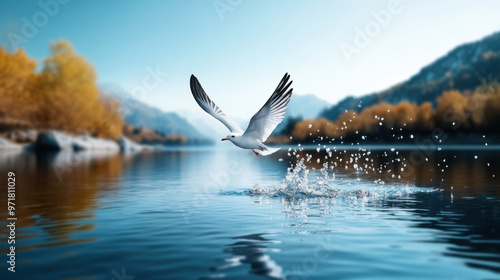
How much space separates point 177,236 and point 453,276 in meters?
6.05

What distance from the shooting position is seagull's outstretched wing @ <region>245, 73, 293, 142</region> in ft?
39.9

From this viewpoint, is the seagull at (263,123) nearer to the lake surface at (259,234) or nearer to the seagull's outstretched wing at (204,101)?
the seagull's outstretched wing at (204,101)

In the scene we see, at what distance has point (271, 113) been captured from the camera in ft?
41.9

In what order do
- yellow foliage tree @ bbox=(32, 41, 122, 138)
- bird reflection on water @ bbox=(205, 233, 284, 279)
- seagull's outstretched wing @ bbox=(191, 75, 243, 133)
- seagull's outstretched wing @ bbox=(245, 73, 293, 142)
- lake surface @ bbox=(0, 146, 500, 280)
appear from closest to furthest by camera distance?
bird reflection on water @ bbox=(205, 233, 284, 279)
lake surface @ bbox=(0, 146, 500, 280)
seagull's outstretched wing @ bbox=(245, 73, 293, 142)
seagull's outstretched wing @ bbox=(191, 75, 243, 133)
yellow foliage tree @ bbox=(32, 41, 122, 138)

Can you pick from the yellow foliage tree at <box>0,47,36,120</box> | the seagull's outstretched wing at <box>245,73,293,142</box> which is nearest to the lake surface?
the seagull's outstretched wing at <box>245,73,293,142</box>

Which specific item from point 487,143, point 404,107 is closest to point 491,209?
point 487,143

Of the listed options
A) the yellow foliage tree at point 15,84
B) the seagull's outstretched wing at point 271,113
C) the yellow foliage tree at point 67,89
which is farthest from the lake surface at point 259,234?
the yellow foliage tree at point 15,84

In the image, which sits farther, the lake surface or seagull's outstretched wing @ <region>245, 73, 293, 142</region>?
seagull's outstretched wing @ <region>245, 73, 293, 142</region>

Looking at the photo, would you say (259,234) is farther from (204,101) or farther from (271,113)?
(204,101)

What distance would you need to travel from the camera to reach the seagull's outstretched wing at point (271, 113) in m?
12.2

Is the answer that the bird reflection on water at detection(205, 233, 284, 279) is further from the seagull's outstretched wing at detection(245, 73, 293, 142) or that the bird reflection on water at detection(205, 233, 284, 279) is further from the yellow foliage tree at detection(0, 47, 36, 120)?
the yellow foliage tree at detection(0, 47, 36, 120)

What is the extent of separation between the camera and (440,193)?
1830 centimetres

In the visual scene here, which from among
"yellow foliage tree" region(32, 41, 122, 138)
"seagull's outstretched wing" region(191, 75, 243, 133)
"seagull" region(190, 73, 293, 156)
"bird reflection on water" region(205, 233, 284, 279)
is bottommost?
"bird reflection on water" region(205, 233, 284, 279)

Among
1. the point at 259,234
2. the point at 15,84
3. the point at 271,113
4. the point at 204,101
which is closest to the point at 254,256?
the point at 259,234
